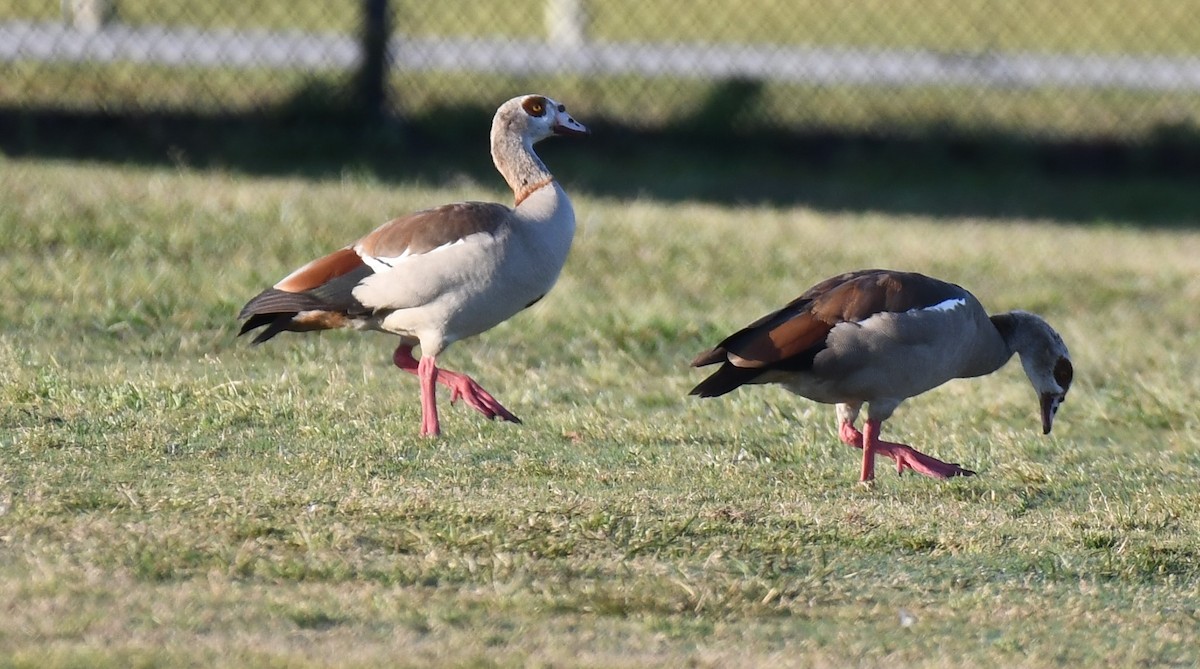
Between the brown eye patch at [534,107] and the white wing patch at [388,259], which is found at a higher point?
the brown eye patch at [534,107]

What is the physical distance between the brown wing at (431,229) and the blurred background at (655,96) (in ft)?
17.7

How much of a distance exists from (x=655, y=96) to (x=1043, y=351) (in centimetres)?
717

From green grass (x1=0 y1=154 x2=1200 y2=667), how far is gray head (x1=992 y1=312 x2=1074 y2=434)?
0.25 m

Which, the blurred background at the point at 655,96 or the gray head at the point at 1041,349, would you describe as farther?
the blurred background at the point at 655,96

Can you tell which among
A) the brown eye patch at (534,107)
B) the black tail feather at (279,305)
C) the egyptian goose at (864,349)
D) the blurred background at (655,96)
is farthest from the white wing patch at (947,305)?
the blurred background at (655,96)

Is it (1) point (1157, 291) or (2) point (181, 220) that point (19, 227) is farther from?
(1) point (1157, 291)

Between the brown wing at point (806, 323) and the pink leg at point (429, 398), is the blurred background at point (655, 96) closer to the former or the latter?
the pink leg at point (429, 398)

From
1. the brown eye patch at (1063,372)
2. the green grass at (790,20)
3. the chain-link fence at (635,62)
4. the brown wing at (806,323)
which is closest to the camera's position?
the brown wing at (806,323)

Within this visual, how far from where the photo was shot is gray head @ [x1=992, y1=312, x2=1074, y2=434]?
6.24m

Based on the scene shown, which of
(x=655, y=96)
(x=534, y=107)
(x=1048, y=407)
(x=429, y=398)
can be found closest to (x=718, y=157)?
(x=655, y=96)

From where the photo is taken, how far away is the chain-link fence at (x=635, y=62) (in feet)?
39.5

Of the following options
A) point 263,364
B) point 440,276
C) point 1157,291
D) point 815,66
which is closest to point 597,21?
point 815,66

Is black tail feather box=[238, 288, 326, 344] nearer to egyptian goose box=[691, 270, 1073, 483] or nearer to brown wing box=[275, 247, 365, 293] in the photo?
brown wing box=[275, 247, 365, 293]

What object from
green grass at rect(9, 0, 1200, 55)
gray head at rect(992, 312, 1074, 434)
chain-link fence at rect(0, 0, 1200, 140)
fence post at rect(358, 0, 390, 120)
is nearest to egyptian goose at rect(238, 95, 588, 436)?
gray head at rect(992, 312, 1074, 434)
